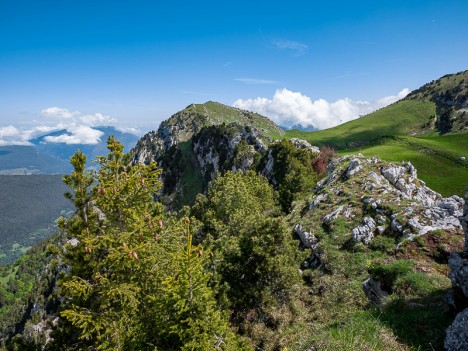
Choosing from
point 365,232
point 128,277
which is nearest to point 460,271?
point 365,232

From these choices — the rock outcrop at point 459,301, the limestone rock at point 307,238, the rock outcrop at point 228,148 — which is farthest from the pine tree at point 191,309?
the rock outcrop at point 228,148

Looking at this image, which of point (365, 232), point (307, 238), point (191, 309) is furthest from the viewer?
point (307, 238)

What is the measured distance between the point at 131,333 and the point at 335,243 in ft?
68.9

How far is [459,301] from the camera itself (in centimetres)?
→ 1283

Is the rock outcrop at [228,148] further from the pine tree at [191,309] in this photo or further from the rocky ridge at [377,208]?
the pine tree at [191,309]

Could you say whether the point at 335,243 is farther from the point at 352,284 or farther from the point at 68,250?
the point at 68,250

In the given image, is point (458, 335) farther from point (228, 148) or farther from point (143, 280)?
point (228, 148)

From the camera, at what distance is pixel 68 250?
668 inches

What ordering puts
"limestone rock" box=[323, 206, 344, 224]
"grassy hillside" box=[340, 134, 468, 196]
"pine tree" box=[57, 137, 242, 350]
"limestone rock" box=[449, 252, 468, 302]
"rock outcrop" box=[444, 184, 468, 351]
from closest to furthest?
1. "rock outcrop" box=[444, 184, 468, 351]
2. "limestone rock" box=[449, 252, 468, 302]
3. "pine tree" box=[57, 137, 242, 350]
4. "limestone rock" box=[323, 206, 344, 224]
5. "grassy hillside" box=[340, 134, 468, 196]

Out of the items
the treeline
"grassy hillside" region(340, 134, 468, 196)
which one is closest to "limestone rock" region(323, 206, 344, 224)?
the treeline

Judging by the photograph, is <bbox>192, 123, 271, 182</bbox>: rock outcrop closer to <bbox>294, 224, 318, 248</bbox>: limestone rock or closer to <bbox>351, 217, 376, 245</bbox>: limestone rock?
<bbox>294, 224, 318, 248</bbox>: limestone rock

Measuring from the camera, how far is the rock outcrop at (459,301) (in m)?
10.7

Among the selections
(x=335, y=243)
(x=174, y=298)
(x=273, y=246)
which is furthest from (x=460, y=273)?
(x=335, y=243)

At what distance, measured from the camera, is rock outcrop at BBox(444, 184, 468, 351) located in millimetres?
10695
